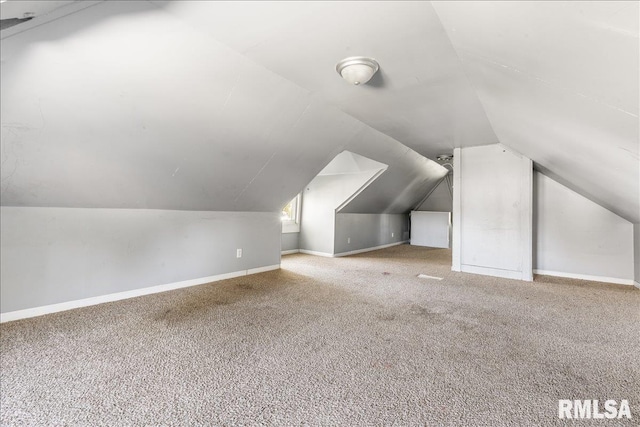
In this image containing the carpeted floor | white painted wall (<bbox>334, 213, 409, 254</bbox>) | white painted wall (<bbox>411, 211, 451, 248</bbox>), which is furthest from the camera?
white painted wall (<bbox>411, 211, 451, 248</bbox>)

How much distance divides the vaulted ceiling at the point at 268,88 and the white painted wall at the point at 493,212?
2.51ft

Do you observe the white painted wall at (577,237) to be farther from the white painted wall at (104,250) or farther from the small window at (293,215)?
the white painted wall at (104,250)

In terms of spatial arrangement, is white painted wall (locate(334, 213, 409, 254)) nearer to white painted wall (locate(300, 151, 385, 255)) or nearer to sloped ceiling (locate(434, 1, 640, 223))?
white painted wall (locate(300, 151, 385, 255))

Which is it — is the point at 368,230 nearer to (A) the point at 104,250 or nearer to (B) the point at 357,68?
(B) the point at 357,68

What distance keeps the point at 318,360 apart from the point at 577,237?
4.47 metres

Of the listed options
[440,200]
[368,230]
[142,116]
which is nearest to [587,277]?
[368,230]

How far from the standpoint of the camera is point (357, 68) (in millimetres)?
2029

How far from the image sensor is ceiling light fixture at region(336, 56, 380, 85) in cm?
201

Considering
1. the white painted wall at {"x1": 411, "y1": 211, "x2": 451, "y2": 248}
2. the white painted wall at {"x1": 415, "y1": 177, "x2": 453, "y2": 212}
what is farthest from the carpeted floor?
the white painted wall at {"x1": 415, "y1": 177, "x2": 453, "y2": 212}

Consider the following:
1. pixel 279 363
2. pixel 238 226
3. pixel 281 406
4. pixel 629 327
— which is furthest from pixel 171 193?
pixel 629 327

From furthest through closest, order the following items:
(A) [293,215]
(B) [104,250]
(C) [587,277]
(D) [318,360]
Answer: (A) [293,215], (C) [587,277], (B) [104,250], (D) [318,360]

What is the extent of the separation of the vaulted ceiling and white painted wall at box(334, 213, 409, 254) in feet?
9.16

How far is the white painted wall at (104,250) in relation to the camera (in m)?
2.29

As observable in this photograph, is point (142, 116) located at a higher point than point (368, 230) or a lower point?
higher
